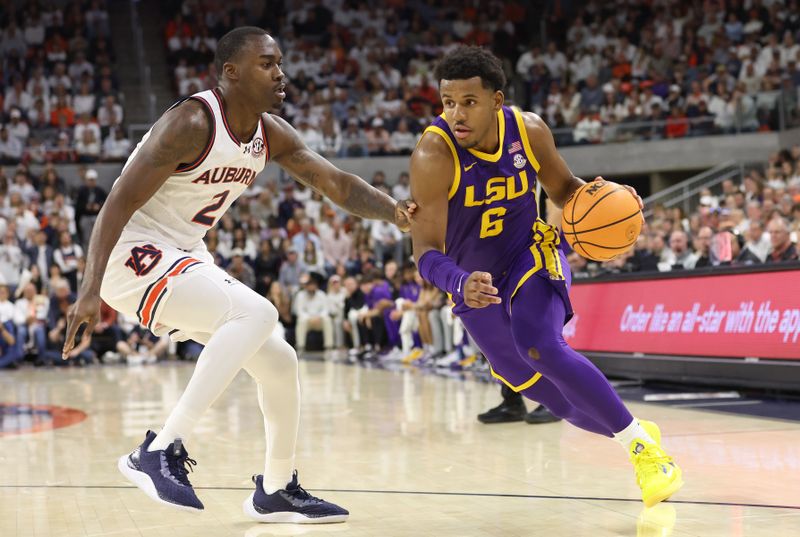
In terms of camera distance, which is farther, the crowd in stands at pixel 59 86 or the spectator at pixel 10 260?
the crowd in stands at pixel 59 86

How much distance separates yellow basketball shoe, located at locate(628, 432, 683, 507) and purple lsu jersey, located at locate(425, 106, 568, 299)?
819 mm

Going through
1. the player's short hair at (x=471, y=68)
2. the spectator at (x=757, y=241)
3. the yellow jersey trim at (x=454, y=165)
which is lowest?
the spectator at (x=757, y=241)

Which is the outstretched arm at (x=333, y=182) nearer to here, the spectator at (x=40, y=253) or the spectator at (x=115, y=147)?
the spectator at (x=40, y=253)

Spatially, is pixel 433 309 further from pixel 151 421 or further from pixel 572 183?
pixel 572 183

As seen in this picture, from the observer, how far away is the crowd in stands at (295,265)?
528 inches

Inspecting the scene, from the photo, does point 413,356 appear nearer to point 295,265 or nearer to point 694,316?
point 295,265

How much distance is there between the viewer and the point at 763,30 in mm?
18422

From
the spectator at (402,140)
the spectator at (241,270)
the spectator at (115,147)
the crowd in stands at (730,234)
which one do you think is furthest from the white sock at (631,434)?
the spectator at (115,147)

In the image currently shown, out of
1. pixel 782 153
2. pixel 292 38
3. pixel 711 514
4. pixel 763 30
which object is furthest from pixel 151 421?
pixel 292 38

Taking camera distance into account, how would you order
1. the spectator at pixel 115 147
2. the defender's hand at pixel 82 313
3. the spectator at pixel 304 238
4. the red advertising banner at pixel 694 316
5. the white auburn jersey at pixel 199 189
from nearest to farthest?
the defender's hand at pixel 82 313
the white auburn jersey at pixel 199 189
the red advertising banner at pixel 694 316
the spectator at pixel 304 238
the spectator at pixel 115 147

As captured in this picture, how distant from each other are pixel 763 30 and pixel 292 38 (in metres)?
10.1

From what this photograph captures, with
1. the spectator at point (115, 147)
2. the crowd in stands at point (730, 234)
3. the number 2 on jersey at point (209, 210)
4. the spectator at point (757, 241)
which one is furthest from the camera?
the spectator at point (115, 147)

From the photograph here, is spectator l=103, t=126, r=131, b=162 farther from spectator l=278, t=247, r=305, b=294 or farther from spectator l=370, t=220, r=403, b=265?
spectator l=370, t=220, r=403, b=265

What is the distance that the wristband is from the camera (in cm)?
407
